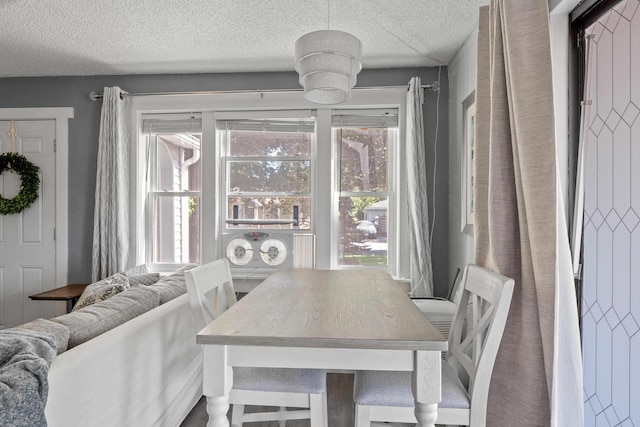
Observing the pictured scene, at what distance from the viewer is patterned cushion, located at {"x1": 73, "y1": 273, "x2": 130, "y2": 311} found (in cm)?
218

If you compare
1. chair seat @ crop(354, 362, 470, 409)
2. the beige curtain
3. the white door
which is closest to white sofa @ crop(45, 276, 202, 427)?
chair seat @ crop(354, 362, 470, 409)

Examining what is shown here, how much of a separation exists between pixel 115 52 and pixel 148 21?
66 centimetres

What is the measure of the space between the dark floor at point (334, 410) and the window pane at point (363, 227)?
107cm

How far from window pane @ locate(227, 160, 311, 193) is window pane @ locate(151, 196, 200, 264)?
0.43 meters

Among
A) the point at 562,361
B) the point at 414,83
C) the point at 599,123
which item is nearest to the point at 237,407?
the point at 562,361

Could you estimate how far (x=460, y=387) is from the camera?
1.44 meters

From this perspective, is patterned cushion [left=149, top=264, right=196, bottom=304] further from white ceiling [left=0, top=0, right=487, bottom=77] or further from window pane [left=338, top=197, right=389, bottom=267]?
white ceiling [left=0, top=0, right=487, bottom=77]

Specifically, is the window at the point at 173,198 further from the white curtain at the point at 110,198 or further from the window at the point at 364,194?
the window at the point at 364,194

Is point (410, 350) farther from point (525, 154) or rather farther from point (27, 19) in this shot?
point (27, 19)

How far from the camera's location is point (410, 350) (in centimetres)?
114

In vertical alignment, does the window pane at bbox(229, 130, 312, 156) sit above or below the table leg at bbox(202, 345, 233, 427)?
above

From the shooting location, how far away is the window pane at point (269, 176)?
3361 mm

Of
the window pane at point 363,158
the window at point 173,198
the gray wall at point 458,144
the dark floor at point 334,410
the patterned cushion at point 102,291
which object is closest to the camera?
the dark floor at point 334,410

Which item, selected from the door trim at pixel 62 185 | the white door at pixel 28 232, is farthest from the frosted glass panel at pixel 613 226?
the white door at pixel 28 232
